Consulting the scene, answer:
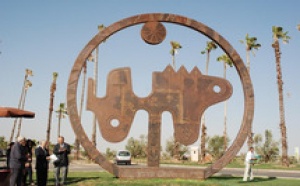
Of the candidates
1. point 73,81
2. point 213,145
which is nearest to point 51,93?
point 213,145

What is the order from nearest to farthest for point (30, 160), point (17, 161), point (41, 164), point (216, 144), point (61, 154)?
point (17, 161)
point (41, 164)
point (30, 160)
point (61, 154)
point (216, 144)

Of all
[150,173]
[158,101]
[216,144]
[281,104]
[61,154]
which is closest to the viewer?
[61,154]

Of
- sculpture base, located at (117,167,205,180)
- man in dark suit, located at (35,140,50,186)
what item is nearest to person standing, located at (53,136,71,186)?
man in dark suit, located at (35,140,50,186)

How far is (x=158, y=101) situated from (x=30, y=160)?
201 inches

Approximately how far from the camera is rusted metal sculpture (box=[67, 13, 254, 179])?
1388cm

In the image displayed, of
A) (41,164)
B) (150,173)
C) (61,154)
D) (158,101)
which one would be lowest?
(150,173)

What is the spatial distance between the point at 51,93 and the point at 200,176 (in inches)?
1189

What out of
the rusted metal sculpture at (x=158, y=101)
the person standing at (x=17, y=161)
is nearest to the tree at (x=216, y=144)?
the rusted metal sculpture at (x=158, y=101)

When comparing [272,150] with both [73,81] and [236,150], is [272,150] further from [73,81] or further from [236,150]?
[73,81]

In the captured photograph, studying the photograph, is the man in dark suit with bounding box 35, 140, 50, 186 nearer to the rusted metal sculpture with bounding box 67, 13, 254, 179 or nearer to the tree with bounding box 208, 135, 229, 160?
the rusted metal sculpture with bounding box 67, 13, 254, 179

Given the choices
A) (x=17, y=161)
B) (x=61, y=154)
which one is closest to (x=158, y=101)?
(x=61, y=154)

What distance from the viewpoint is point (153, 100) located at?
14.4 metres

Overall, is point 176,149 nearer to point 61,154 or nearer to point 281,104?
point 281,104

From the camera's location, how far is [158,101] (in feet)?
47.2
